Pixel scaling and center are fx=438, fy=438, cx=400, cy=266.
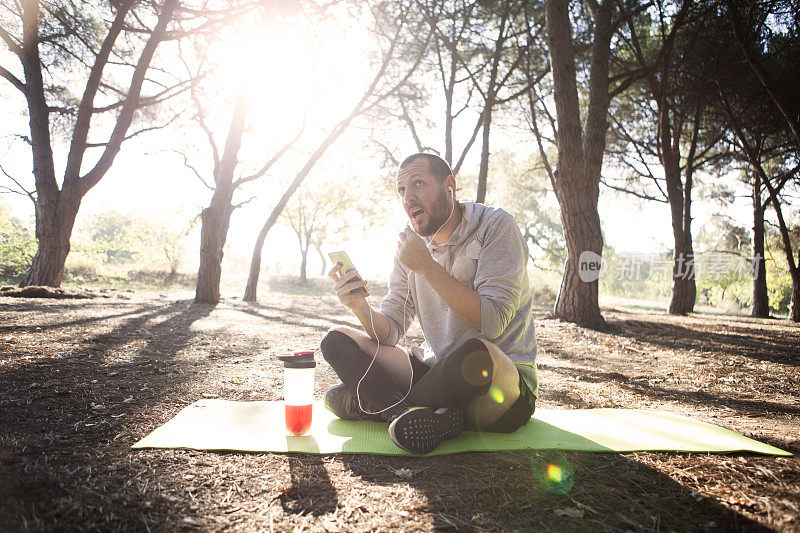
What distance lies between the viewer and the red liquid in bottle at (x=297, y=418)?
80.4 inches

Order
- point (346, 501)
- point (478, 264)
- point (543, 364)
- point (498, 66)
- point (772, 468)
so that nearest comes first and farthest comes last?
point (346, 501) → point (772, 468) → point (478, 264) → point (543, 364) → point (498, 66)

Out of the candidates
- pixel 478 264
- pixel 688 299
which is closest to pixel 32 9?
pixel 478 264

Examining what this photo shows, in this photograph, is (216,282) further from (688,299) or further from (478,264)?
(688,299)

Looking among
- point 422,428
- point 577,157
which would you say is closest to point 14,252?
point 577,157

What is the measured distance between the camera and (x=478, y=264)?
85.1 inches

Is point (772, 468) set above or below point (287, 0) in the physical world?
below

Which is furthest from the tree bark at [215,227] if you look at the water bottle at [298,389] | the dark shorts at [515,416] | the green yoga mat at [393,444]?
the dark shorts at [515,416]

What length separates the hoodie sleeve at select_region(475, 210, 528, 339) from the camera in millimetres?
1963

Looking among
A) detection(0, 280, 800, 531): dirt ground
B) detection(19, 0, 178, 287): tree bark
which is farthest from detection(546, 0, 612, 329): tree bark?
detection(19, 0, 178, 287): tree bark

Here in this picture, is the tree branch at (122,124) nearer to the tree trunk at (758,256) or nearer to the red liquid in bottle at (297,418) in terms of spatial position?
the red liquid in bottle at (297,418)

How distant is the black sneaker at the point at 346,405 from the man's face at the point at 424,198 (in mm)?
932

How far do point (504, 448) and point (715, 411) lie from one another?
5.78 feet

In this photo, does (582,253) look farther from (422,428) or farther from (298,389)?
(298,389)

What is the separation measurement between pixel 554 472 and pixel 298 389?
44.9 inches
